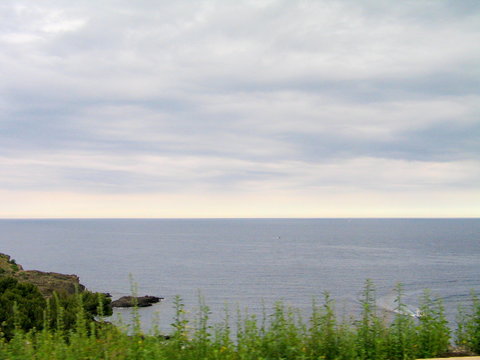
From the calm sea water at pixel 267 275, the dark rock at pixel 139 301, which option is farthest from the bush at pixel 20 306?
the dark rock at pixel 139 301

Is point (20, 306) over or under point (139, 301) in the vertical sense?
over

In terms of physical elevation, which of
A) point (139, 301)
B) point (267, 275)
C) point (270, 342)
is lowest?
point (267, 275)

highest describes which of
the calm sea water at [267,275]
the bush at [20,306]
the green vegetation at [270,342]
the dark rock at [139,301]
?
the green vegetation at [270,342]

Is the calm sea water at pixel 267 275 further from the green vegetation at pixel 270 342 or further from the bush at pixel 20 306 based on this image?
the green vegetation at pixel 270 342

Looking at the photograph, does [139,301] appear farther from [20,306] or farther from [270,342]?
[270,342]

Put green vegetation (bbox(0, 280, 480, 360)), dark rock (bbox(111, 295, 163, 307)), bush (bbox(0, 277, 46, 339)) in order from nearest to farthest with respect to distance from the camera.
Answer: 1. green vegetation (bbox(0, 280, 480, 360))
2. bush (bbox(0, 277, 46, 339))
3. dark rock (bbox(111, 295, 163, 307))

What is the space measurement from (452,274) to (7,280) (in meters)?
65.7

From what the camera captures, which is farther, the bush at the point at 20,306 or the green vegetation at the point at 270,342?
the bush at the point at 20,306

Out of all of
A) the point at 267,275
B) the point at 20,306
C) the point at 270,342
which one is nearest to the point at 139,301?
the point at 267,275

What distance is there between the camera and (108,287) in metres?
62.4

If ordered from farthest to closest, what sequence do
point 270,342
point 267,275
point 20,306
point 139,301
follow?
point 267,275
point 139,301
point 20,306
point 270,342

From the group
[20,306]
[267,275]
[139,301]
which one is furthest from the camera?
[267,275]

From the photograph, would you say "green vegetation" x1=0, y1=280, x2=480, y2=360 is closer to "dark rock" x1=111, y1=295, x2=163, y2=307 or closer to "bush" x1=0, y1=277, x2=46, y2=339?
"bush" x1=0, y1=277, x2=46, y2=339

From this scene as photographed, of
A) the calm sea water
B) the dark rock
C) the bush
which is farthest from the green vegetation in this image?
the dark rock
